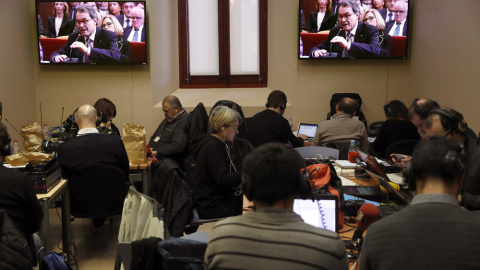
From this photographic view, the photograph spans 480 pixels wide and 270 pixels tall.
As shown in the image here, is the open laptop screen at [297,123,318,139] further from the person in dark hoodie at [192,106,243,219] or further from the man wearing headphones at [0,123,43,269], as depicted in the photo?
the man wearing headphones at [0,123,43,269]

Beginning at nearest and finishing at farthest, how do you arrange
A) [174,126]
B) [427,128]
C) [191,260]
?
1. [191,260]
2. [427,128]
3. [174,126]

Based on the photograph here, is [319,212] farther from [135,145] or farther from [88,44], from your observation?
[88,44]

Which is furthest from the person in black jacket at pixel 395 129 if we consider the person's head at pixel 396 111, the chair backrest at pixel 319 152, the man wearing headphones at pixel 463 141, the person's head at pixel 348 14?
the man wearing headphones at pixel 463 141

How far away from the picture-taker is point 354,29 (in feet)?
22.5

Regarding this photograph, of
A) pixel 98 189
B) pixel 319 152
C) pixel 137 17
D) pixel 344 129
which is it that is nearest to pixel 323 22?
pixel 344 129

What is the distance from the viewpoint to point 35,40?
6.87 metres

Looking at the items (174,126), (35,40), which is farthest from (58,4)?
(174,126)

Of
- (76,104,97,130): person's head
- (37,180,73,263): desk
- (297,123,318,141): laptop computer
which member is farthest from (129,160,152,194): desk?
(297,123,318,141): laptop computer

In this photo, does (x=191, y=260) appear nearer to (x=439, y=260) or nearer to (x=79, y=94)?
(x=439, y=260)

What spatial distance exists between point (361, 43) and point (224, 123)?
372cm

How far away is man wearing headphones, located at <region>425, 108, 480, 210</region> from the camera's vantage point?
280 centimetres

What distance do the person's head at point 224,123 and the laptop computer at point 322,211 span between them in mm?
1387

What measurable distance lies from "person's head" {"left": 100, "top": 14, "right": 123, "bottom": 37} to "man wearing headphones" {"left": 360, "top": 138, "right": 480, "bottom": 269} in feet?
18.3

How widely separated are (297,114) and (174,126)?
7.16 ft
